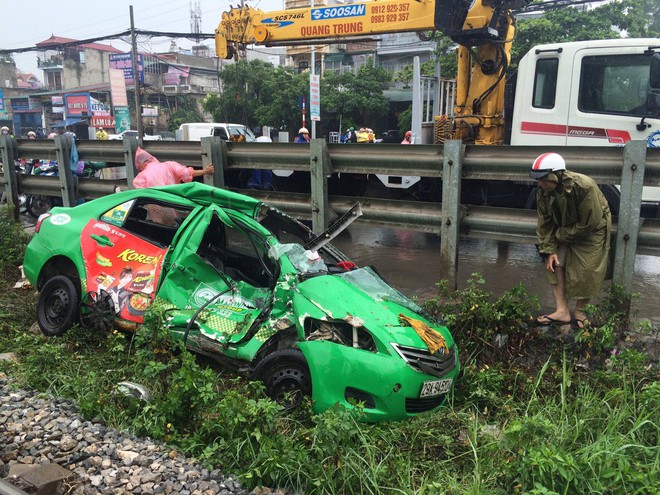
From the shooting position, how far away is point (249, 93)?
120ft

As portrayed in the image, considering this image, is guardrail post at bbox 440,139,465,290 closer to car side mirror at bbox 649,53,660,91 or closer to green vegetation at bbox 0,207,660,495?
green vegetation at bbox 0,207,660,495

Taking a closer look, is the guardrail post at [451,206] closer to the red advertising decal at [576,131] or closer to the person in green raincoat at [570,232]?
the person in green raincoat at [570,232]

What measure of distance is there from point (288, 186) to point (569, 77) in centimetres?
425

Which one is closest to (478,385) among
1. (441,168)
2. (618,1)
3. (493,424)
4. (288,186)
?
(493,424)

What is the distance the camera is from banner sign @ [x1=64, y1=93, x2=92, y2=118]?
1849 inches

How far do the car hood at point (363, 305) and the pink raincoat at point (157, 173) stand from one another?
3.31 m

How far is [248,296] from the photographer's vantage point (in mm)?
4617

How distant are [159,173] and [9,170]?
398 centimetres

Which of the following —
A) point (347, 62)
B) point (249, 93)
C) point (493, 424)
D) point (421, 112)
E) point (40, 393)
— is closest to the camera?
point (493, 424)

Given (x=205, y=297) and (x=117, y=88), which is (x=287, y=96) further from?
(x=205, y=297)

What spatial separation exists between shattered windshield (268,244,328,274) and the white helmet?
6.27 feet

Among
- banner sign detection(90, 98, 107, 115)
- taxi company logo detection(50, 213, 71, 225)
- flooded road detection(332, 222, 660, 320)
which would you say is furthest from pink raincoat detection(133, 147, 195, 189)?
banner sign detection(90, 98, 107, 115)

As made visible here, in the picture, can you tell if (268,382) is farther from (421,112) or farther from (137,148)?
(421,112)

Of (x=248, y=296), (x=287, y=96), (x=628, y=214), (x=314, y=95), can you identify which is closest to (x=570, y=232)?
(x=628, y=214)
